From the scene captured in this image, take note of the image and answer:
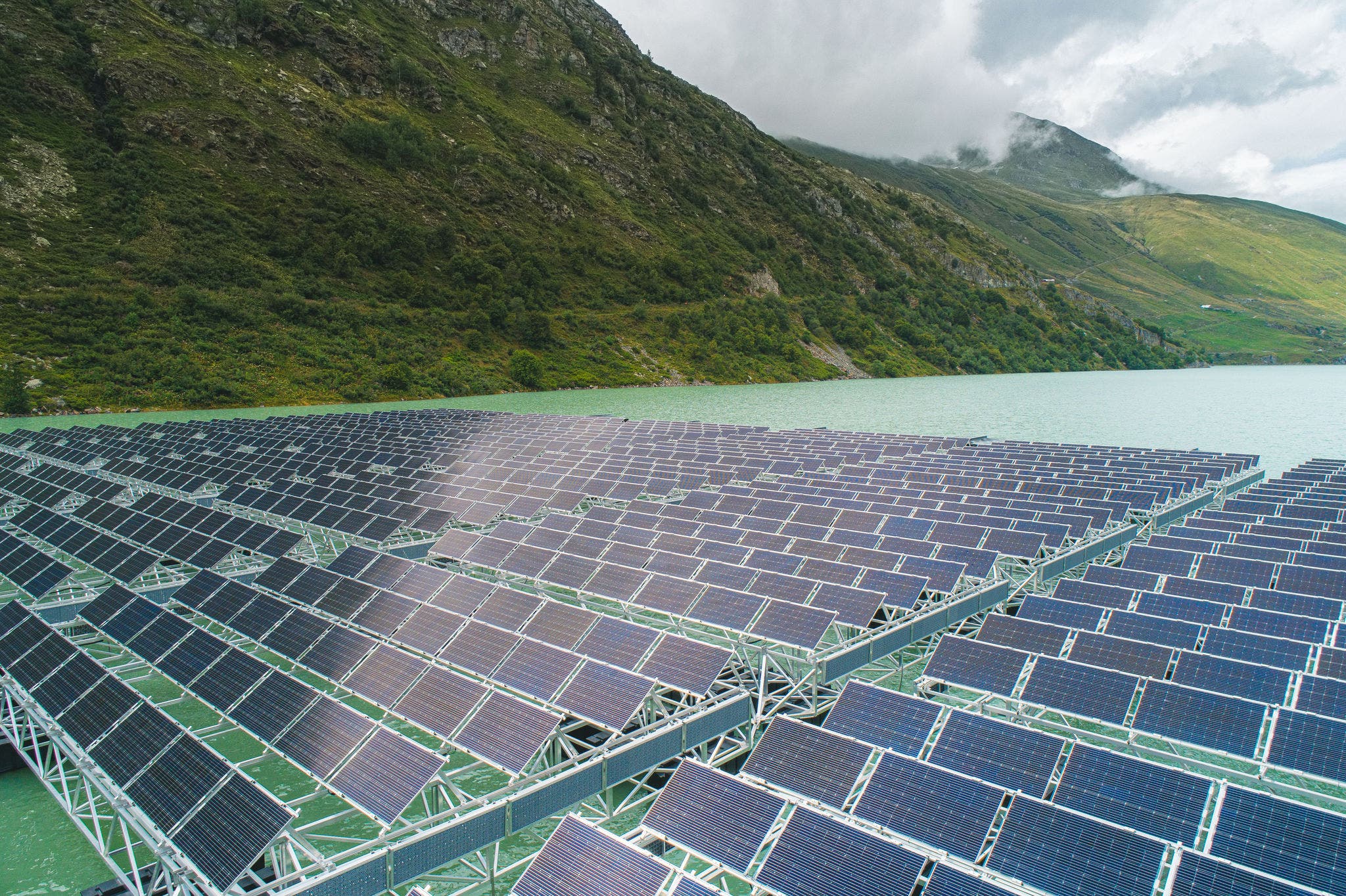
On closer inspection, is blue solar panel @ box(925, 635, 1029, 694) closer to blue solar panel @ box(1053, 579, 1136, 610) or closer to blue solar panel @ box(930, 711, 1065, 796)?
blue solar panel @ box(930, 711, 1065, 796)

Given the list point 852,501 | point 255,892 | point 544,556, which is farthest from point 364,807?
point 852,501

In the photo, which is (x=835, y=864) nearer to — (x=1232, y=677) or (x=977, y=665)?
(x=977, y=665)

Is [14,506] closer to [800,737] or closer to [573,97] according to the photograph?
[800,737]

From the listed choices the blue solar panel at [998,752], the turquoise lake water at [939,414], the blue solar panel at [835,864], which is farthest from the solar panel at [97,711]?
the blue solar panel at [998,752]

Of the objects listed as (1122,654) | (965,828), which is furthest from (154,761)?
(1122,654)

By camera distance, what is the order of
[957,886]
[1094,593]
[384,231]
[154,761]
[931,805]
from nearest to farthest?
[957,886] → [931,805] → [154,761] → [1094,593] → [384,231]

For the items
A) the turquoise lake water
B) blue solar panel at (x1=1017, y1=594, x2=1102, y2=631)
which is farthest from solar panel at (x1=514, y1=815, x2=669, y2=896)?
blue solar panel at (x1=1017, y1=594, x2=1102, y2=631)
